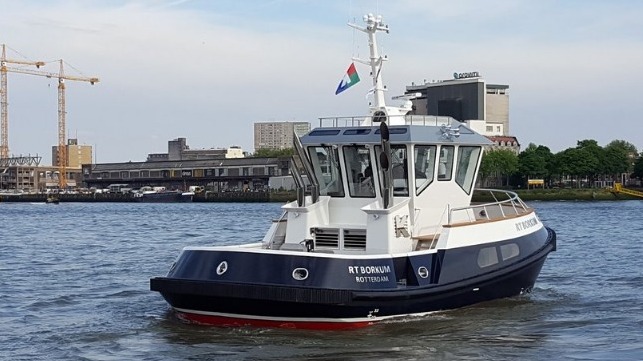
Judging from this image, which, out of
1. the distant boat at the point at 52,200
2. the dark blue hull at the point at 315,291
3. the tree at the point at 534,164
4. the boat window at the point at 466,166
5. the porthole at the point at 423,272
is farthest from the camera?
the distant boat at the point at 52,200

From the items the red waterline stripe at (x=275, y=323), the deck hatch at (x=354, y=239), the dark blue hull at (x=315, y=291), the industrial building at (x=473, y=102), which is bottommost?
the red waterline stripe at (x=275, y=323)

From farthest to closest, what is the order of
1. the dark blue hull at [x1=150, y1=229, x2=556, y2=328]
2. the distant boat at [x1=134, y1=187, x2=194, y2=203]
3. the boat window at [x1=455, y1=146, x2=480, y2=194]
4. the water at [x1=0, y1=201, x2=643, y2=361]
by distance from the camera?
the distant boat at [x1=134, y1=187, x2=194, y2=203] < the boat window at [x1=455, y1=146, x2=480, y2=194] < the dark blue hull at [x1=150, y1=229, x2=556, y2=328] < the water at [x1=0, y1=201, x2=643, y2=361]

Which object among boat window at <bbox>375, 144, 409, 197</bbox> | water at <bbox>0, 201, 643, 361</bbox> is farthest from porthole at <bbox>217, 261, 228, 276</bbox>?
boat window at <bbox>375, 144, 409, 197</bbox>

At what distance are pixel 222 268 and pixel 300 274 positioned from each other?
5.03 feet

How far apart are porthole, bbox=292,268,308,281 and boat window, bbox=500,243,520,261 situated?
571cm

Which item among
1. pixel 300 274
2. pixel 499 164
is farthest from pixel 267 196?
pixel 300 274

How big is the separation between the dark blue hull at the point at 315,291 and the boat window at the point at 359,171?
8.03 ft

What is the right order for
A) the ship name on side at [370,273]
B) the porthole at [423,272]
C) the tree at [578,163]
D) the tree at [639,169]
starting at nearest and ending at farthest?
the ship name on side at [370,273] → the porthole at [423,272] → the tree at [578,163] → the tree at [639,169]

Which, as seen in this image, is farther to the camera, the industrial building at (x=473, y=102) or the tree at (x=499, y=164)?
the industrial building at (x=473, y=102)

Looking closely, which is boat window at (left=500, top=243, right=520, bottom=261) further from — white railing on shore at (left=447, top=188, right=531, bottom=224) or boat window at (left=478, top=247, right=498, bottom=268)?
white railing on shore at (left=447, top=188, right=531, bottom=224)

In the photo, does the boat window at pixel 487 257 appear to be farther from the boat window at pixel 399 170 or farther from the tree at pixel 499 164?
the tree at pixel 499 164

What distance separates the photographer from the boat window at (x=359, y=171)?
21734 mm

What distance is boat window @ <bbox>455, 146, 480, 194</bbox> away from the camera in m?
22.8

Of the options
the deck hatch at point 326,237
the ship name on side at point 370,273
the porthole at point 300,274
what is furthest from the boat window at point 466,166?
the porthole at point 300,274
